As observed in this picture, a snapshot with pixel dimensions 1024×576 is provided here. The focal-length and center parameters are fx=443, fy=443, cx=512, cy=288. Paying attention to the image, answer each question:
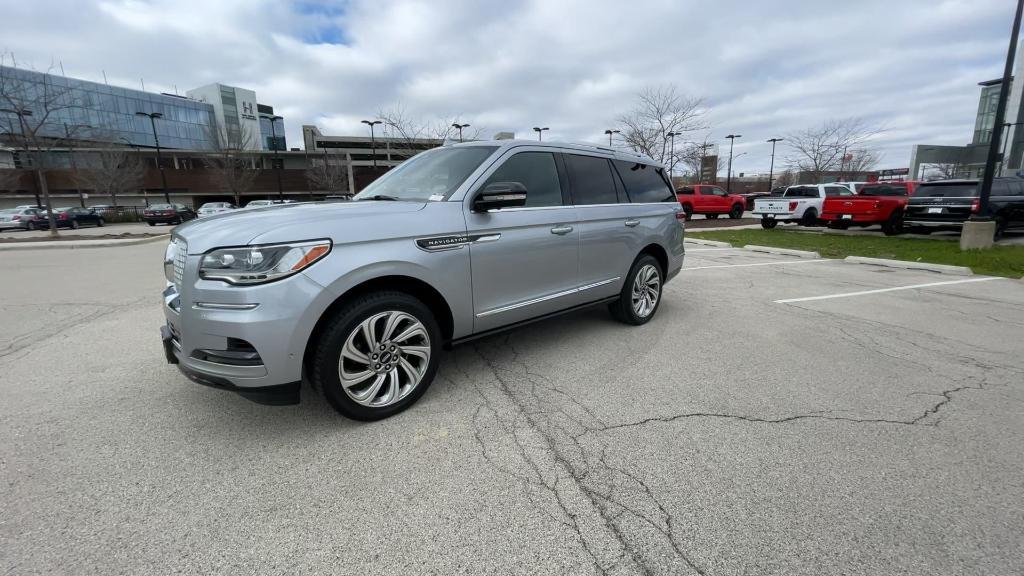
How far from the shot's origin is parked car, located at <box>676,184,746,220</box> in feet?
75.2

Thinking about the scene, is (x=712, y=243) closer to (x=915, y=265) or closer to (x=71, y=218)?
(x=915, y=265)

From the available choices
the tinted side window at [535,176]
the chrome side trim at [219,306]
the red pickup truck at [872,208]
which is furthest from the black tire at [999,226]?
the chrome side trim at [219,306]

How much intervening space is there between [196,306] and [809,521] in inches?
127

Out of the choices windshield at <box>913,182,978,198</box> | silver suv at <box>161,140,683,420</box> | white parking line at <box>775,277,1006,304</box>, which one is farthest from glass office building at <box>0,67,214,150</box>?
windshield at <box>913,182,978,198</box>

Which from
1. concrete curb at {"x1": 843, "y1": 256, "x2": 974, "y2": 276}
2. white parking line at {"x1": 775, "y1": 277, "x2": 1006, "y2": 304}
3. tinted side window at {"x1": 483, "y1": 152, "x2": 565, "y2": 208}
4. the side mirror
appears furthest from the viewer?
concrete curb at {"x1": 843, "y1": 256, "x2": 974, "y2": 276}

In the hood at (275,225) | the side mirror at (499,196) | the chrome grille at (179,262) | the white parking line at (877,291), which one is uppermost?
the side mirror at (499,196)

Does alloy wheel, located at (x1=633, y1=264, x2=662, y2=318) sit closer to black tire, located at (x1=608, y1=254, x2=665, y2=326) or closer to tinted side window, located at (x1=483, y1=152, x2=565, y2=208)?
black tire, located at (x1=608, y1=254, x2=665, y2=326)

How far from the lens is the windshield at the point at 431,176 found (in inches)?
134

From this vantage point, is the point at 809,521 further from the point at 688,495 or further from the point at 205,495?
the point at 205,495

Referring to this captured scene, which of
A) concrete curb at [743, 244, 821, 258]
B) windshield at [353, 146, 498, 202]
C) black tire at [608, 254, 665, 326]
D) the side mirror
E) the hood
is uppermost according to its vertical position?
windshield at [353, 146, 498, 202]

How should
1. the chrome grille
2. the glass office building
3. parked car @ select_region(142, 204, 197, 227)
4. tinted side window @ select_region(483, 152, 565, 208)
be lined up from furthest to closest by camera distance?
the glass office building
parked car @ select_region(142, 204, 197, 227)
tinted side window @ select_region(483, 152, 565, 208)
the chrome grille

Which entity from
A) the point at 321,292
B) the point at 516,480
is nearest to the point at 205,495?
the point at 321,292

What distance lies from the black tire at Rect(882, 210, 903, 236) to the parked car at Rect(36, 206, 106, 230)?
39945 millimetres

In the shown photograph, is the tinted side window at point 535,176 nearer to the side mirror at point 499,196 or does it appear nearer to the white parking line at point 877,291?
the side mirror at point 499,196
